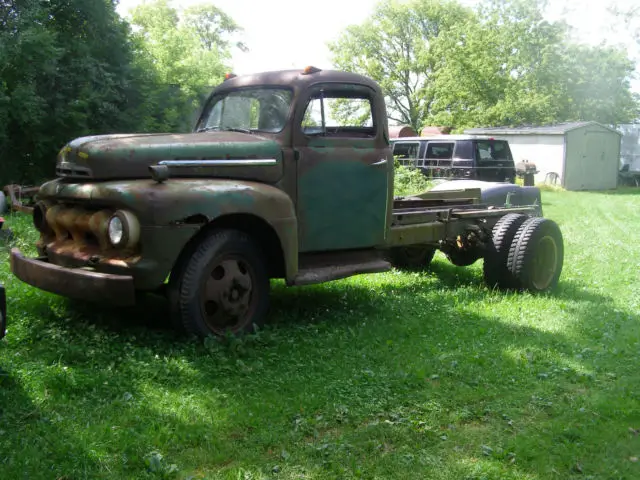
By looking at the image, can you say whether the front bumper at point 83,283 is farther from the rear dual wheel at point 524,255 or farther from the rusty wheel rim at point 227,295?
the rear dual wheel at point 524,255

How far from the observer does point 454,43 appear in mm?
42781

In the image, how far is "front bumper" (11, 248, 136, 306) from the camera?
14.6 ft

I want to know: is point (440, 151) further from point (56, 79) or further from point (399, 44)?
point (399, 44)

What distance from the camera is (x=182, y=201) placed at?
466 cm

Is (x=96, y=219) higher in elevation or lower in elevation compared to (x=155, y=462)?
higher

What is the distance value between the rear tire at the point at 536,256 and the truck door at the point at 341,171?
174 centimetres

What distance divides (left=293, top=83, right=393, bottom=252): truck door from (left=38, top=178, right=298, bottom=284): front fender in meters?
0.45

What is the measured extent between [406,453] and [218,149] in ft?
8.89

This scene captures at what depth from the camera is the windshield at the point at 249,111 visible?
19.0 ft

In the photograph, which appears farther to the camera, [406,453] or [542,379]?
[542,379]

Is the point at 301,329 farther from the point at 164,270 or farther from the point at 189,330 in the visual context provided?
the point at 164,270

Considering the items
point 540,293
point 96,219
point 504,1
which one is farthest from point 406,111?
point 96,219

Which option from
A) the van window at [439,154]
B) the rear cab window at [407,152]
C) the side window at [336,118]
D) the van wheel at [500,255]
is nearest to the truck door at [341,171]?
the side window at [336,118]

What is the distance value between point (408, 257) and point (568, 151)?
68.8ft
